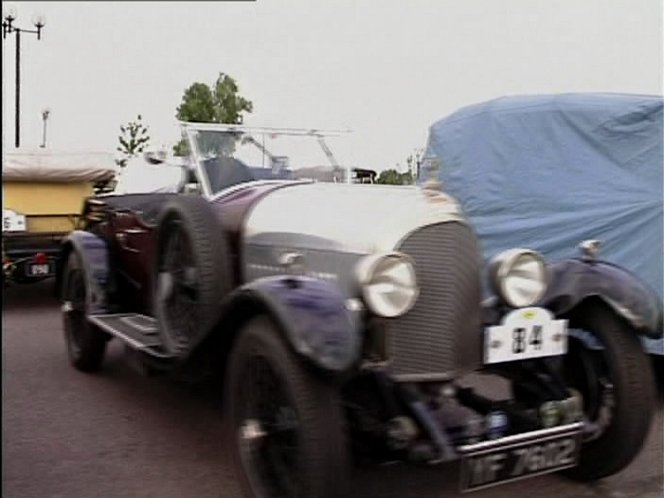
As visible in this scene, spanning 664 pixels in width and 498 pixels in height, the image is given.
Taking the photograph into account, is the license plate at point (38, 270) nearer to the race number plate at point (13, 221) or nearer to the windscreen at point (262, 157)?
the race number plate at point (13, 221)

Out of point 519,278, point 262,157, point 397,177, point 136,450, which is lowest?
point 136,450

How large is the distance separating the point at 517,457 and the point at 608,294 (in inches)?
44.2

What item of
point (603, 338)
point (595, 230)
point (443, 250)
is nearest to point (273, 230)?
point (443, 250)

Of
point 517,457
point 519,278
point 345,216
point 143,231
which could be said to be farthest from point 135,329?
point 517,457

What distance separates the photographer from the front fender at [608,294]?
12.3 feet

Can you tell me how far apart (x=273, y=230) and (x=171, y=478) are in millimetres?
1350

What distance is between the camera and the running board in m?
4.41

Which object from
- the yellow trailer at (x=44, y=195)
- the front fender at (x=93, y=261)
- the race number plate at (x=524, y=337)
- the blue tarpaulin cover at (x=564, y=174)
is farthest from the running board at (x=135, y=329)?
the yellow trailer at (x=44, y=195)

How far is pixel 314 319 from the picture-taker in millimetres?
3006

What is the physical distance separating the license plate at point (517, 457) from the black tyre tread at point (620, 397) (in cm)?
44

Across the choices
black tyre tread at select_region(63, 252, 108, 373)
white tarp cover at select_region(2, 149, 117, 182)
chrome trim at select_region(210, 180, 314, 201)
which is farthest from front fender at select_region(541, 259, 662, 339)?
white tarp cover at select_region(2, 149, 117, 182)

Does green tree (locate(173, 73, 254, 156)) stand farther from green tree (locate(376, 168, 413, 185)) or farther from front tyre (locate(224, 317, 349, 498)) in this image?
front tyre (locate(224, 317, 349, 498))

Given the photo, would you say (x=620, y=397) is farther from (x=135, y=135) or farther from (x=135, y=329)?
(x=135, y=135)

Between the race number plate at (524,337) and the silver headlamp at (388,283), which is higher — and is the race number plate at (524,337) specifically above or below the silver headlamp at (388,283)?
below
